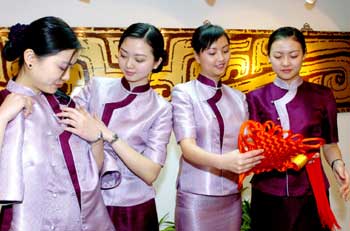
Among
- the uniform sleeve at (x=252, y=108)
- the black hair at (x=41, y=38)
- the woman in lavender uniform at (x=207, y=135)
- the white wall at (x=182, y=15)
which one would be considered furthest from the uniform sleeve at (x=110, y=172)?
the white wall at (x=182, y=15)

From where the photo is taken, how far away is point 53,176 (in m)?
1.39

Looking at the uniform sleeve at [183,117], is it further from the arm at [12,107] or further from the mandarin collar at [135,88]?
the arm at [12,107]

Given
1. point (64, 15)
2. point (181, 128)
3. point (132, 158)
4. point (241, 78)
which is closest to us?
point (132, 158)

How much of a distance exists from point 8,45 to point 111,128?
0.50 meters

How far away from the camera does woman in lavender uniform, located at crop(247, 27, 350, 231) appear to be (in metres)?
2.05

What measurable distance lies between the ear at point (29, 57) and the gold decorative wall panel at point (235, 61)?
956mm

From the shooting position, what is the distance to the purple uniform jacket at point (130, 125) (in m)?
1.73

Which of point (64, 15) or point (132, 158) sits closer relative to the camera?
point (132, 158)

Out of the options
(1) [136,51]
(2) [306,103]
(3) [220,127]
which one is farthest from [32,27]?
(2) [306,103]

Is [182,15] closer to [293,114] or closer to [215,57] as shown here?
[215,57]

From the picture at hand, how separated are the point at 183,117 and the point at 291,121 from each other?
0.52 meters

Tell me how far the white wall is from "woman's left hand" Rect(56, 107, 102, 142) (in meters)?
1.18

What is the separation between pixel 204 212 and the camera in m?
1.96

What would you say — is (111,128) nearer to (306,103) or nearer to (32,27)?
(32,27)
